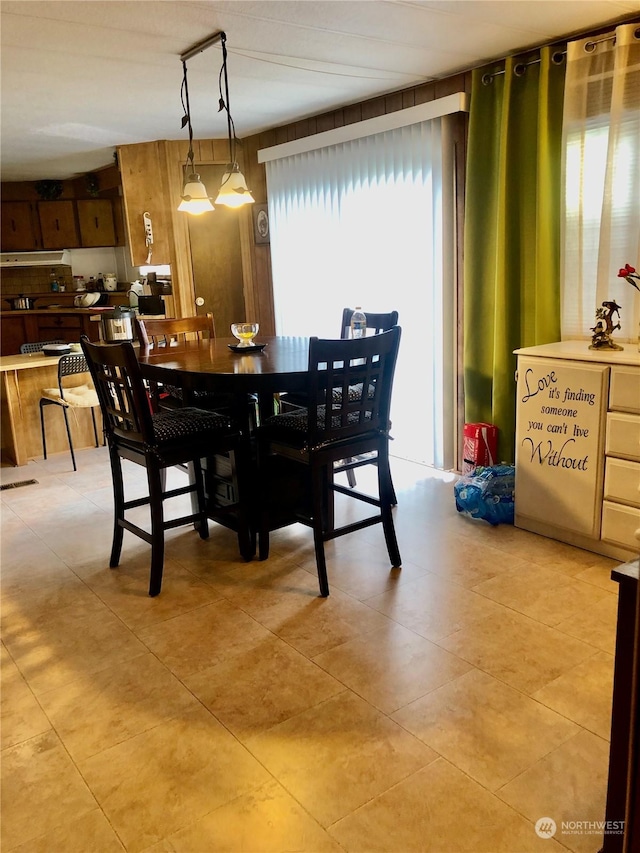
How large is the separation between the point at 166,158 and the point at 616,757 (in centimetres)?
526

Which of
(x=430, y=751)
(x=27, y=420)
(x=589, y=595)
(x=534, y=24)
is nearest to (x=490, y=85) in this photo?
(x=534, y=24)

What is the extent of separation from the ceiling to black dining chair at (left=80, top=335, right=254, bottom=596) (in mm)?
1357

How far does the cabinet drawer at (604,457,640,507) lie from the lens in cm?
278

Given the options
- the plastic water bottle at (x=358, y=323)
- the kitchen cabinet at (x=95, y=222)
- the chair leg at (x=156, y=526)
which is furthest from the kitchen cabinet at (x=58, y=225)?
the chair leg at (x=156, y=526)

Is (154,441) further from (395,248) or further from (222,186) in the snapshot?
(395,248)

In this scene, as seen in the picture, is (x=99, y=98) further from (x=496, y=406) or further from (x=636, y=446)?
(x=636, y=446)

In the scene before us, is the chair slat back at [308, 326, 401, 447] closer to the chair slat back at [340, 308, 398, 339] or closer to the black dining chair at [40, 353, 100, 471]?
the chair slat back at [340, 308, 398, 339]

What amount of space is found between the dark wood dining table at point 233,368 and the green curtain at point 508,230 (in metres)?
1.09

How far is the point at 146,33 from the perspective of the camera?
295 centimetres

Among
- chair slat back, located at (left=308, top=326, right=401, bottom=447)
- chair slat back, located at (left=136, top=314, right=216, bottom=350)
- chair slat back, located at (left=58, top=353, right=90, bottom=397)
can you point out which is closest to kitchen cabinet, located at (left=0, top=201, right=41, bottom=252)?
chair slat back, located at (left=58, top=353, right=90, bottom=397)

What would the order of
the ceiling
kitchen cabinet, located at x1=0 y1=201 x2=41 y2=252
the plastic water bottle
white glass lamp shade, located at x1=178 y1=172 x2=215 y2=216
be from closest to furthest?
the ceiling
white glass lamp shade, located at x1=178 y1=172 x2=215 y2=216
the plastic water bottle
kitchen cabinet, located at x1=0 y1=201 x2=41 y2=252

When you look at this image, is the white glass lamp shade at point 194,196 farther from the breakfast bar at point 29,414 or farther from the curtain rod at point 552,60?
the breakfast bar at point 29,414

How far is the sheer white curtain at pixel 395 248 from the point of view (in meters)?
4.07

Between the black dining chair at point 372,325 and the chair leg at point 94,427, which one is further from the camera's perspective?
the chair leg at point 94,427
